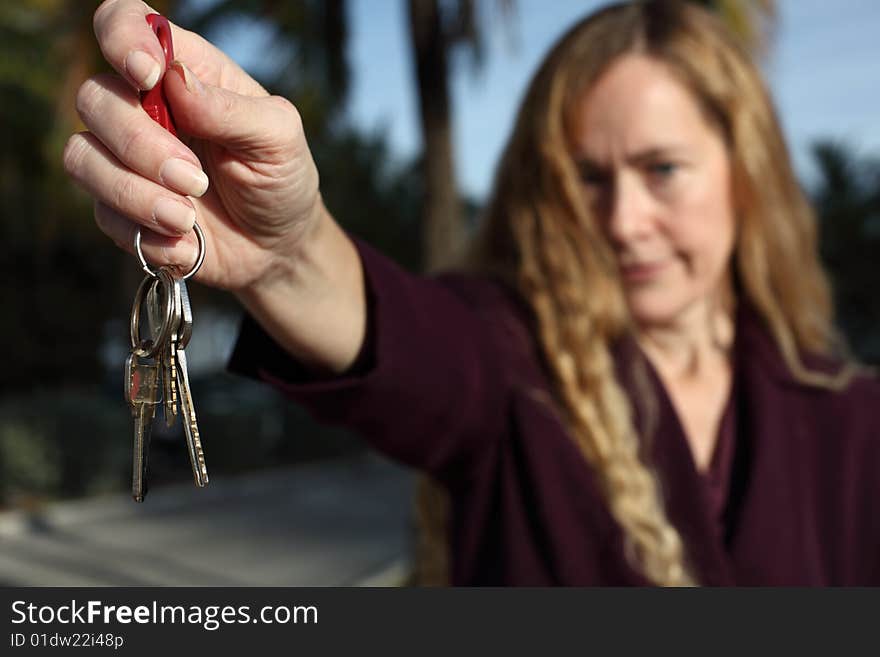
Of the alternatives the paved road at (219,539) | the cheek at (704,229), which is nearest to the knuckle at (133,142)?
the cheek at (704,229)

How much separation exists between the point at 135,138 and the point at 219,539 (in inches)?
371

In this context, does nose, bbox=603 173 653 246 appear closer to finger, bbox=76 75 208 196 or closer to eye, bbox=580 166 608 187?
eye, bbox=580 166 608 187

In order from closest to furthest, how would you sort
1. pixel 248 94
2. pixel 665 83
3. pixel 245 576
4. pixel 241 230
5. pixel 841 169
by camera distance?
pixel 248 94 → pixel 241 230 → pixel 665 83 → pixel 245 576 → pixel 841 169

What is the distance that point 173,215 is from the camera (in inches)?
39.7

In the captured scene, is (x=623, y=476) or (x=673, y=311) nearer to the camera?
(x=623, y=476)

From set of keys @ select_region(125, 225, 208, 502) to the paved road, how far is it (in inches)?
260

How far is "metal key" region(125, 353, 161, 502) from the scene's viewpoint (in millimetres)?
1048

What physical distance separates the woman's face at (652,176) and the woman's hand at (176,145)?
3.38ft

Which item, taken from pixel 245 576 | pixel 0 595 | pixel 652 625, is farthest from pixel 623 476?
pixel 245 576

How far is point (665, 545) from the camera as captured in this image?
1.99 m

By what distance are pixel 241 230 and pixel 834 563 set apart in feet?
5.29

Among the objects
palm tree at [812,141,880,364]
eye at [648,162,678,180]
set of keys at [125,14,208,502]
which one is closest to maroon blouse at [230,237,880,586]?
eye at [648,162,678,180]

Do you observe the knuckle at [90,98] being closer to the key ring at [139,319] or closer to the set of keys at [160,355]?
the set of keys at [160,355]

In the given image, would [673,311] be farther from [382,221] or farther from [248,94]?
[382,221]
